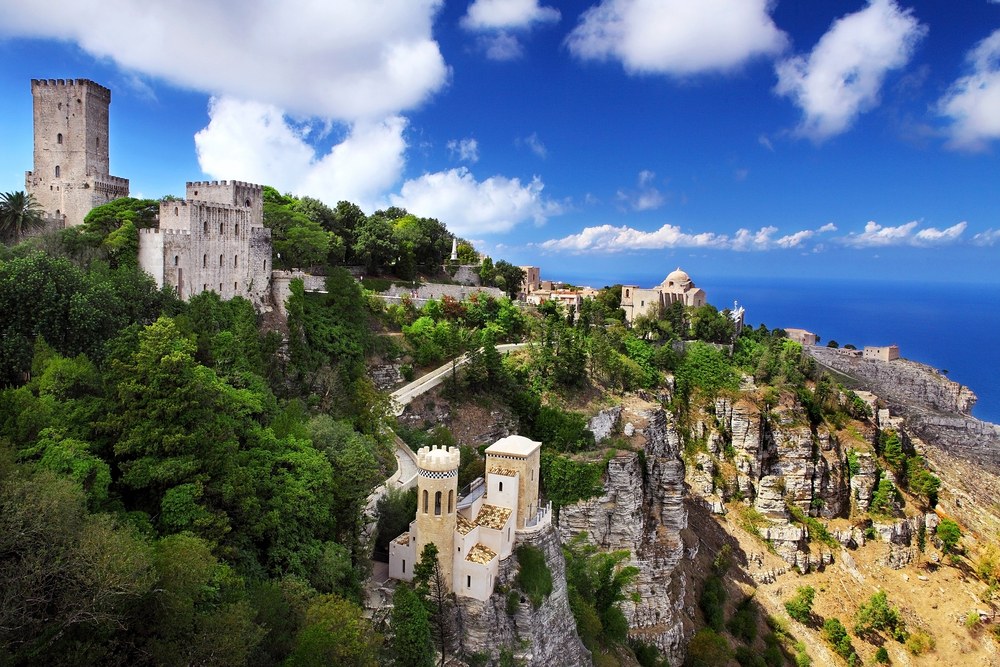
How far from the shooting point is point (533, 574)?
23.8 m

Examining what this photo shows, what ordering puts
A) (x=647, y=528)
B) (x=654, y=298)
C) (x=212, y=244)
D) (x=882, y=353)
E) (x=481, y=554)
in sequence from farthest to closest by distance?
(x=882, y=353)
(x=654, y=298)
(x=647, y=528)
(x=212, y=244)
(x=481, y=554)

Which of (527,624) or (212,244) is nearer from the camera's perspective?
(527,624)

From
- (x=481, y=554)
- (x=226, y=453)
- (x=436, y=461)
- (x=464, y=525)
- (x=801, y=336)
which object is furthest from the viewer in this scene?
(x=801, y=336)

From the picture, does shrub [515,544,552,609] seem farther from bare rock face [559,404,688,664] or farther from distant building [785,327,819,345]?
distant building [785,327,819,345]

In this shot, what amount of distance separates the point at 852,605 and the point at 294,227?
145ft

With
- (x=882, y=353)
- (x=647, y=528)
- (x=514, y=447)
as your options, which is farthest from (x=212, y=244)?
(x=882, y=353)

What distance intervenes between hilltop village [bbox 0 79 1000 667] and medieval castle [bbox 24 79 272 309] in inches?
5.9

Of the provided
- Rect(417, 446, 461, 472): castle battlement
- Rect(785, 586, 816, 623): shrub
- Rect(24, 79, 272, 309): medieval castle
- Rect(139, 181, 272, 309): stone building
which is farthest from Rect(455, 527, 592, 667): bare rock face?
Rect(785, 586, 816, 623): shrub

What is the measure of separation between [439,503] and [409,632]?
4.00 m

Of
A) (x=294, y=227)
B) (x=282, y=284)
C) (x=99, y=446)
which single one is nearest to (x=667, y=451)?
(x=282, y=284)

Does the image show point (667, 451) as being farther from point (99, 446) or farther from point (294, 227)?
point (99, 446)

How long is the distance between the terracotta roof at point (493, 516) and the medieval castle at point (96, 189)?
17222mm

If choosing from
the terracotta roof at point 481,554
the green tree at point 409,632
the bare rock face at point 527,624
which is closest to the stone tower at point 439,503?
the terracotta roof at point 481,554

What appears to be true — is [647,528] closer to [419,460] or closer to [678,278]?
[419,460]
